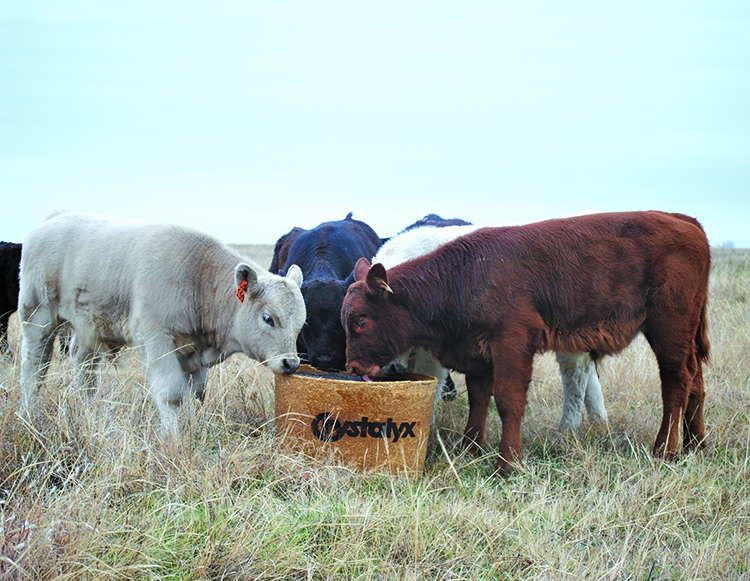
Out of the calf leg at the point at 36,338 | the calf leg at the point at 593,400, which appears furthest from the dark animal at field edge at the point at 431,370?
the calf leg at the point at 36,338

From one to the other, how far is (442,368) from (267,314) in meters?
1.84

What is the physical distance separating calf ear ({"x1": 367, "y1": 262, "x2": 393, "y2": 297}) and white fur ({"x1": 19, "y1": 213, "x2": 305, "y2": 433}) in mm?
684

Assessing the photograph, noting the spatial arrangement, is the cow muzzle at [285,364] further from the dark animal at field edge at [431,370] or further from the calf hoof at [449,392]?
the calf hoof at [449,392]

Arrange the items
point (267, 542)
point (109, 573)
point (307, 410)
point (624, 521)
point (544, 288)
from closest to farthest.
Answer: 1. point (109, 573)
2. point (267, 542)
3. point (624, 521)
4. point (307, 410)
5. point (544, 288)

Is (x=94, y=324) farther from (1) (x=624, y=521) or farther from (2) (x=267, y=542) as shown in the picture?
(1) (x=624, y=521)

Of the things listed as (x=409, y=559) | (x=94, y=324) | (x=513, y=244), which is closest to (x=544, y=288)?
(x=513, y=244)

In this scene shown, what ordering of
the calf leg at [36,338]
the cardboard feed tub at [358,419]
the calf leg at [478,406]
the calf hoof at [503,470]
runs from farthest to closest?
the calf leg at [36,338], the calf leg at [478,406], the calf hoof at [503,470], the cardboard feed tub at [358,419]

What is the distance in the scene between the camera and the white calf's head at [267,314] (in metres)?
4.98

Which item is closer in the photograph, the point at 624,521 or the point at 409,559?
the point at 409,559

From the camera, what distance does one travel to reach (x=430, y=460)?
5.05 metres

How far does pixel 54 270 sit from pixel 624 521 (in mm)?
4928

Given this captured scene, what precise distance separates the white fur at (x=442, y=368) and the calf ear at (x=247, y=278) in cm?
130

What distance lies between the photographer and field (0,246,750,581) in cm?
305

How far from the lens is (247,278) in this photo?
5.05 m
